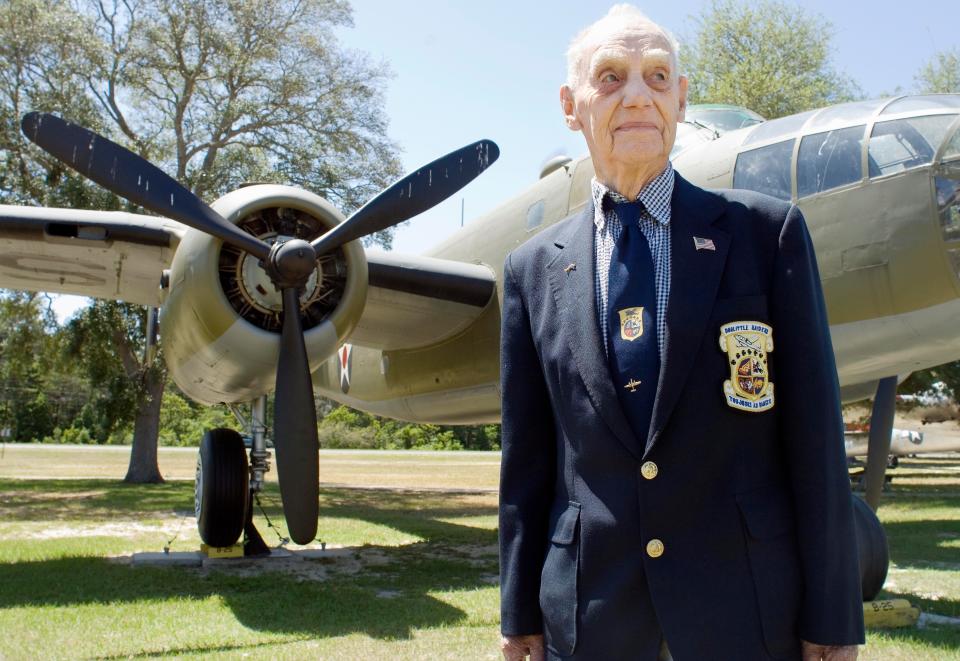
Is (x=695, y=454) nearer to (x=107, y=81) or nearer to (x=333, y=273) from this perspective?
(x=333, y=273)

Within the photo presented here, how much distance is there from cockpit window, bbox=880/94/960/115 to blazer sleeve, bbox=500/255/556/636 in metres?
4.55

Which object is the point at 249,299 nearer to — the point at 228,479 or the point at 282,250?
the point at 282,250

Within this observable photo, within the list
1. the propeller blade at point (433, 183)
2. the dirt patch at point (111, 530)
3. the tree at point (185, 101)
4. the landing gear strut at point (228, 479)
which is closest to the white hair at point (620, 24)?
the propeller blade at point (433, 183)

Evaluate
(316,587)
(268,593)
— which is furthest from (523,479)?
(316,587)

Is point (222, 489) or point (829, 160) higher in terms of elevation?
point (829, 160)

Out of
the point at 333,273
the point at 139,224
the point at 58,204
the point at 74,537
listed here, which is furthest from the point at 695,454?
the point at 58,204

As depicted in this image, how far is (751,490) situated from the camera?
1.61 meters

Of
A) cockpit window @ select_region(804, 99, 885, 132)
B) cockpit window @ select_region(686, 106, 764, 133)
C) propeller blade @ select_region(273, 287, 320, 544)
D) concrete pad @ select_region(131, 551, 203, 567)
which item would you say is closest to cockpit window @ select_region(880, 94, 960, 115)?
cockpit window @ select_region(804, 99, 885, 132)

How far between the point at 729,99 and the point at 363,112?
39.7 feet

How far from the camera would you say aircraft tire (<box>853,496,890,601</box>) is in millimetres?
5004

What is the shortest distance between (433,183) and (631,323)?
214 inches

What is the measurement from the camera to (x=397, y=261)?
7.79 metres

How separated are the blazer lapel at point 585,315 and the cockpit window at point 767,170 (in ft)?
13.8

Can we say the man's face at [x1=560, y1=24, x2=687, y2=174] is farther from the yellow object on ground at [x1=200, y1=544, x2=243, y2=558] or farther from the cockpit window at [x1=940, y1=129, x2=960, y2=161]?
the yellow object on ground at [x1=200, y1=544, x2=243, y2=558]
